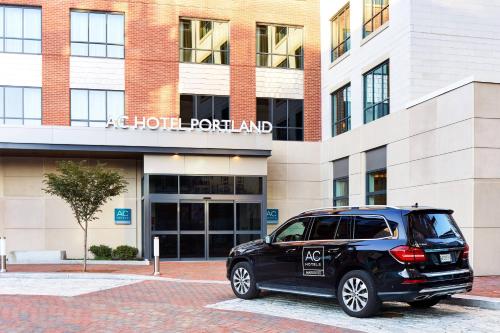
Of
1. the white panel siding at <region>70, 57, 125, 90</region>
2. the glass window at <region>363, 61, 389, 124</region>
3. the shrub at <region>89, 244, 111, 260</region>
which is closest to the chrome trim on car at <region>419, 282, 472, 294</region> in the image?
the glass window at <region>363, 61, 389, 124</region>

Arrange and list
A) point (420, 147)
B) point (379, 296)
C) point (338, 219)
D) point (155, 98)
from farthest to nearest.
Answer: point (155, 98)
point (420, 147)
point (338, 219)
point (379, 296)

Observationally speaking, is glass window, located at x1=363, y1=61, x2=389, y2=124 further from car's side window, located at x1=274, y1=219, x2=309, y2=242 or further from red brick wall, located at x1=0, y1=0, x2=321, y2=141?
car's side window, located at x1=274, y1=219, x2=309, y2=242

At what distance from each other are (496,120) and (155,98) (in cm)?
1290

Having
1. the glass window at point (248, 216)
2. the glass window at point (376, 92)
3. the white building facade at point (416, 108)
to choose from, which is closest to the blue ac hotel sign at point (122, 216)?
the glass window at point (248, 216)

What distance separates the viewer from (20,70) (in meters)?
21.5

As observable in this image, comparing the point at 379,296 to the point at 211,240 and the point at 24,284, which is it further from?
the point at 211,240

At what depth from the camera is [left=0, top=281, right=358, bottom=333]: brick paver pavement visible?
8.40m

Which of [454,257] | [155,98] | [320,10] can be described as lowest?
[454,257]

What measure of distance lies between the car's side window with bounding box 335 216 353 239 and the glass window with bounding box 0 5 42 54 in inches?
635

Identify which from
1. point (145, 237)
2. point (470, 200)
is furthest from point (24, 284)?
point (470, 200)

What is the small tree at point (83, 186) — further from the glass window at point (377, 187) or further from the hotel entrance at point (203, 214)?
the glass window at point (377, 187)

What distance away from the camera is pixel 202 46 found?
23141mm

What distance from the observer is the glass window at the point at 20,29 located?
21.6m

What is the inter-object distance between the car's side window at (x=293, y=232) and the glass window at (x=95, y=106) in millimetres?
13041
